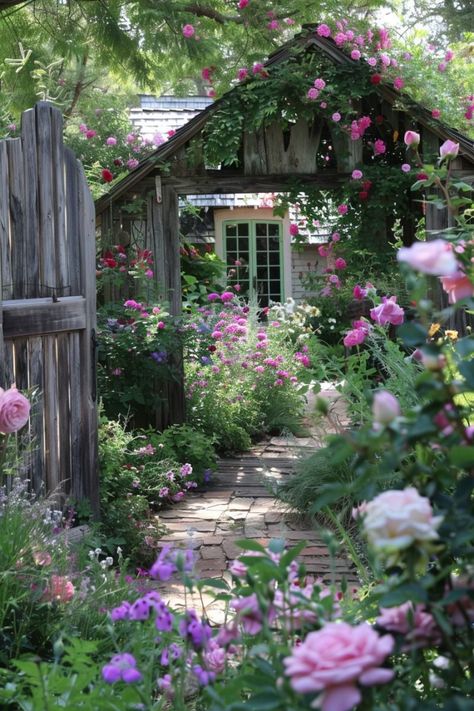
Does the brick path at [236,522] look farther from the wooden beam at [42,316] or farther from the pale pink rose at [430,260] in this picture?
the pale pink rose at [430,260]

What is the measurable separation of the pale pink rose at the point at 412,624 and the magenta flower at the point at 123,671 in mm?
393

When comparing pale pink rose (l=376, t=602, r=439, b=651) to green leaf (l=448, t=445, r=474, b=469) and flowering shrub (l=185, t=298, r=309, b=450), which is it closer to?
green leaf (l=448, t=445, r=474, b=469)

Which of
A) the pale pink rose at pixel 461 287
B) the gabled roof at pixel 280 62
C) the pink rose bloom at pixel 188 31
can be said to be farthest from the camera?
the pink rose bloom at pixel 188 31

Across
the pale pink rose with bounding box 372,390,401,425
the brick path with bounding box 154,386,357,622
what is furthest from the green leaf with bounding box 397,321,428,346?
the brick path with bounding box 154,386,357,622

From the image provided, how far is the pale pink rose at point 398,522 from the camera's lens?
1166 millimetres

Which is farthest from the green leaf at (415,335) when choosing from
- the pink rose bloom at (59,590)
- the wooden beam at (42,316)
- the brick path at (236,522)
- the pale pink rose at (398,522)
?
the wooden beam at (42,316)

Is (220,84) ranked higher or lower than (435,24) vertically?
lower

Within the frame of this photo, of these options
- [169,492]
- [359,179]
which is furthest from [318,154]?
[169,492]

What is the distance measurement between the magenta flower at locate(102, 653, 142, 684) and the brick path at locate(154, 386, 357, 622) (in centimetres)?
241

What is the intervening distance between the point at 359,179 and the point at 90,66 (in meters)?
8.99

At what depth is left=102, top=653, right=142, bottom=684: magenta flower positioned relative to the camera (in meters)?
1.46

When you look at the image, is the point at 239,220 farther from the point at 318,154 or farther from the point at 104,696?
the point at 104,696

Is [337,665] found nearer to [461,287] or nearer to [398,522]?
[398,522]

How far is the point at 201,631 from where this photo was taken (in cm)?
149
